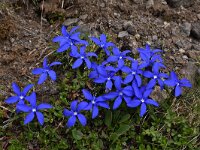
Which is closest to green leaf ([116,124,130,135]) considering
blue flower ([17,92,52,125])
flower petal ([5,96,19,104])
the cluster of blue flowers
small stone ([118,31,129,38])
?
the cluster of blue flowers

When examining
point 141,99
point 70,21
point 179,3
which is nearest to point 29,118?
point 141,99

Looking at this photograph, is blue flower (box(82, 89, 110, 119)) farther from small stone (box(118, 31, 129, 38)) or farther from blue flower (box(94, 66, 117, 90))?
small stone (box(118, 31, 129, 38))

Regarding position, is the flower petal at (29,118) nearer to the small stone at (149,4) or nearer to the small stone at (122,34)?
the small stone at (122,34)

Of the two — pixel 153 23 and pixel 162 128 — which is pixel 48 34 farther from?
pixel 162 128

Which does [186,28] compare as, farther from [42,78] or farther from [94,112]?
[42,78]

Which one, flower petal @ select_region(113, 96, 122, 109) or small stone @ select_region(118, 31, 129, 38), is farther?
small stone @ select_region(118, 31, 129, 38)

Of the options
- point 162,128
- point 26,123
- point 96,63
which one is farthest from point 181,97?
point 26,123
